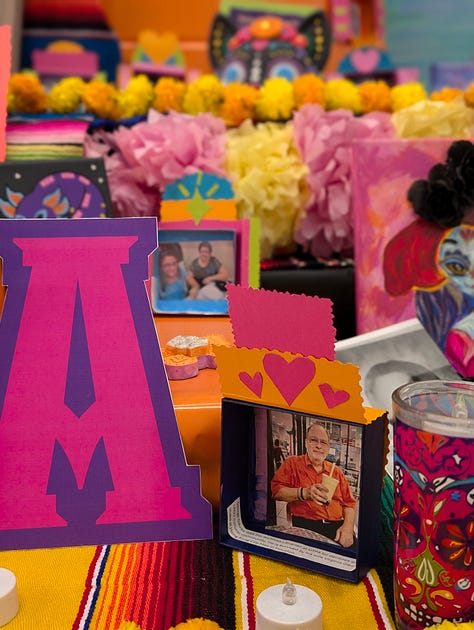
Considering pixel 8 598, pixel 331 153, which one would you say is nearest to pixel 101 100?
pixel 331 153

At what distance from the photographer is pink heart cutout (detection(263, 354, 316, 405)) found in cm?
62

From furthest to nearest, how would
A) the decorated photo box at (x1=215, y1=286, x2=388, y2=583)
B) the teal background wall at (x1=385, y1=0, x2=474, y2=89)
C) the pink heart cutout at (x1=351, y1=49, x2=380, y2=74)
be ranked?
the teal background wall at (x1=385, y1=0, x2=474, y2=89), the pink heart cutout at (x1=351, y1=49, x2=380, y2=74), the decorated photo box at (x1=215, y1=286, x2=388, y2=583)

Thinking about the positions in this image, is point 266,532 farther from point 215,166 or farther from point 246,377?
point 215,166

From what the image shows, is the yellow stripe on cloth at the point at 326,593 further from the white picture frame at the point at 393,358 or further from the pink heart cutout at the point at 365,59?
the pink heart cutout at the point at 365,59

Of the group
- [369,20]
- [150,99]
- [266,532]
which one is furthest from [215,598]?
[369,20]

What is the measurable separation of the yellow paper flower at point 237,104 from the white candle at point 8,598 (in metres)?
0.94

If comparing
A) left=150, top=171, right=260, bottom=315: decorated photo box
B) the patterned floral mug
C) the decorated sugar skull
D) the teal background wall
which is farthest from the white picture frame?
the teal background wall

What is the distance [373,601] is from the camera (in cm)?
60

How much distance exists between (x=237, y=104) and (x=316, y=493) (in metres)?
0.83

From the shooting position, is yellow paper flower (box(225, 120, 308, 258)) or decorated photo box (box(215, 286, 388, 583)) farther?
yellow paper flower (box(225, 120, 308, 258))

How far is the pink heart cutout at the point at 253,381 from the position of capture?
0.65m

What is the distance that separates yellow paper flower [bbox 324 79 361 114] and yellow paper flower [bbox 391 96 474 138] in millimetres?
116

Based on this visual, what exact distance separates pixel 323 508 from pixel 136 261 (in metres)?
0.31

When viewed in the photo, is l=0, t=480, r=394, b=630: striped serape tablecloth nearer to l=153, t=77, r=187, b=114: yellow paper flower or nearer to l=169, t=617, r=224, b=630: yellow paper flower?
l=169, t=617, r=224, b=630: yellow paper flower
